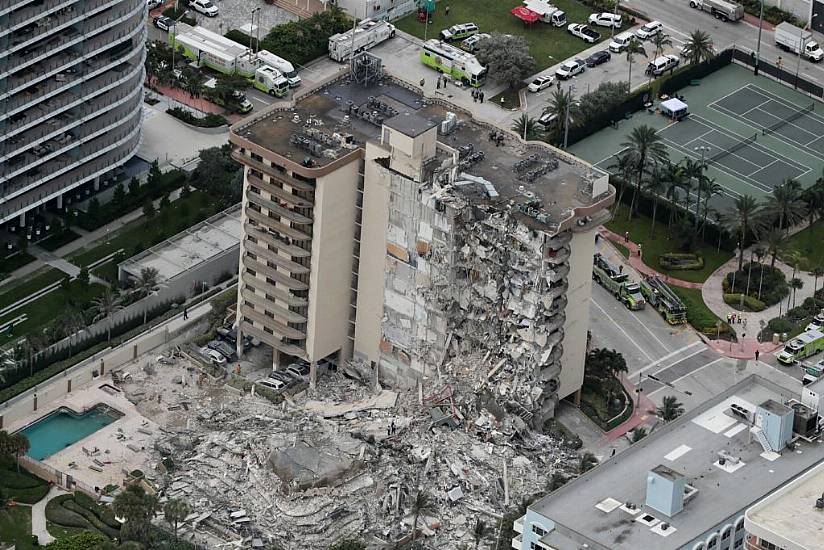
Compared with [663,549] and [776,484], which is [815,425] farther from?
[663,549]

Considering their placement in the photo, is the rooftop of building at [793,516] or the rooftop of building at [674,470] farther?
the rooftop of building at [674,470]

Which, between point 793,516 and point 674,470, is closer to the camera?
point 793,516

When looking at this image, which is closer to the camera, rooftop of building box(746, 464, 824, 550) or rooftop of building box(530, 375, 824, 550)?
rooftop of building box(746, 464, 824, 550)

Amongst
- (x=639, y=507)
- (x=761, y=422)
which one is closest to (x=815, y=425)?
(x=761, y=422)

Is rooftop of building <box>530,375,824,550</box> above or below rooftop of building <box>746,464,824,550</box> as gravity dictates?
below

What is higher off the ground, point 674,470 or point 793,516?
point 793,516
